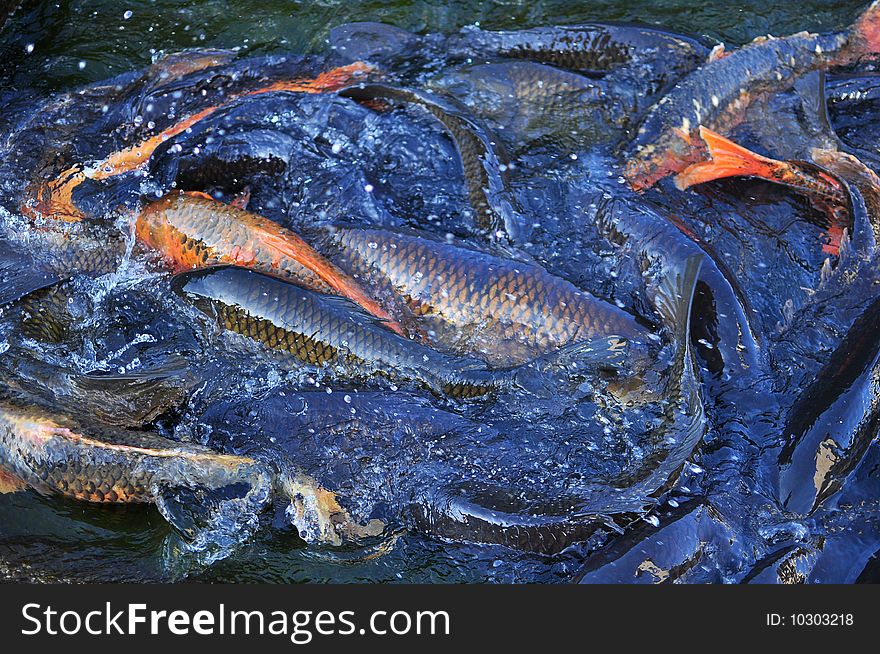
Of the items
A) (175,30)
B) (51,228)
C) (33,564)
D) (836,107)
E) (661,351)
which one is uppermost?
(175,30)

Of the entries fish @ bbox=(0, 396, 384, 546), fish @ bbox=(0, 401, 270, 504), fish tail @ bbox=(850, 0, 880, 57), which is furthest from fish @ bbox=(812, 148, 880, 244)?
fish @ bbox=(0, 401, 270, 504)

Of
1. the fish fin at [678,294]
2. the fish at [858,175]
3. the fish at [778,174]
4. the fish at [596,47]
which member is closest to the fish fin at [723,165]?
the fish at [778,174]

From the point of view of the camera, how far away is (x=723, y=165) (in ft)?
16.5

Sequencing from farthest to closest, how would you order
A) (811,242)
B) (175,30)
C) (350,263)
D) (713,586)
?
(175,30), (811,242), (350,263), (713,586)

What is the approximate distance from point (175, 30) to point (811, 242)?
182 inches

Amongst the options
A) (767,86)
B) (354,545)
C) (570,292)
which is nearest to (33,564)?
(354,545)

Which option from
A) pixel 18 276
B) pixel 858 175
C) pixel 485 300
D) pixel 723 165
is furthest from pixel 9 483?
pixel 858 175

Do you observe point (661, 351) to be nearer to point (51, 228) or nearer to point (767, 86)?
point (767, 86)

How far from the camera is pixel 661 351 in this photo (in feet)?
13.3

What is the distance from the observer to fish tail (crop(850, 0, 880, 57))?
5.64 metres

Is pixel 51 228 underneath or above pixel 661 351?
above

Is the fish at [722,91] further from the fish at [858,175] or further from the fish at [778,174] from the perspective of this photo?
the fish at [858,175]

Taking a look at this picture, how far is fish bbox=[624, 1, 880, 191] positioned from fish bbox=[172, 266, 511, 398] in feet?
5.98

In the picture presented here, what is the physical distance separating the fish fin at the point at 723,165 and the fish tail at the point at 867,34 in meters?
1.35
